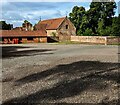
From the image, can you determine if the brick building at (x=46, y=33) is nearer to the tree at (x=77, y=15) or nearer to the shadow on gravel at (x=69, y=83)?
the tree at (x=77, y=15)

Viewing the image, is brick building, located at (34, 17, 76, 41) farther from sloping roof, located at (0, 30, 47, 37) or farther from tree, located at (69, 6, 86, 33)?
tree, located at (69, 6, 86, 33)

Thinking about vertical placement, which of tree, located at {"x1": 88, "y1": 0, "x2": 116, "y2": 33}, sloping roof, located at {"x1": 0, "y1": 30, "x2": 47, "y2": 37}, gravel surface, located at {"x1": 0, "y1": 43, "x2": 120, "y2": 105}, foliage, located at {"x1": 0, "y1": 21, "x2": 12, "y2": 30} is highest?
tree, located at {"x1": 88, "y1": 0, "x2": 116, "y2": 33}

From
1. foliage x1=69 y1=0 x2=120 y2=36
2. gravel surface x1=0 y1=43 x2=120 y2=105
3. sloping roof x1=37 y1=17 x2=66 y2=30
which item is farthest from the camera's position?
foliage x1=69 y1=0 x2=120 y2=36

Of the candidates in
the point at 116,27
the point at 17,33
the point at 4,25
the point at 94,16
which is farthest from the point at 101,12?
the point at 4,25

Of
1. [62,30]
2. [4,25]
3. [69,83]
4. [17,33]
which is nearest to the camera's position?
[69,83]

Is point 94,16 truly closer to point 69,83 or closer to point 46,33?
point 46,33

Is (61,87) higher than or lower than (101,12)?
lower

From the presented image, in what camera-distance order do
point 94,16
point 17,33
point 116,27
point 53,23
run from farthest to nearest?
point 94,16, point 53,23, point 17,33, point 116,27

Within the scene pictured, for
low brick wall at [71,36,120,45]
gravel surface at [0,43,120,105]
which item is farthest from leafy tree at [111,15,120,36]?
gravel surface at [0,43,120,105]

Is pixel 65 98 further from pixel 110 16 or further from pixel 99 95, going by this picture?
pixel 110 16

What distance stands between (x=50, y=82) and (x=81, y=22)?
219 ft

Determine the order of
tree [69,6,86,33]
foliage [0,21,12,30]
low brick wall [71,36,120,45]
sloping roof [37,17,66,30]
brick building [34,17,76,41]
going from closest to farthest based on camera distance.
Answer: low brick wall [71,36,120,45] → brick building [34,17,76,41] → sloping roof [37,17,66,30] → tree [69,6,86,33] → foliage [0,21,12,30]

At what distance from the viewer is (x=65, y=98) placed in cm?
980

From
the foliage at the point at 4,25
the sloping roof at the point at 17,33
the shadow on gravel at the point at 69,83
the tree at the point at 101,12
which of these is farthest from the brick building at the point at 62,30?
the shadow on gravel at the point at 69,83
